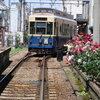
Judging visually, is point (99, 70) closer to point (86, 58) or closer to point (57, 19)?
point (86, 58)

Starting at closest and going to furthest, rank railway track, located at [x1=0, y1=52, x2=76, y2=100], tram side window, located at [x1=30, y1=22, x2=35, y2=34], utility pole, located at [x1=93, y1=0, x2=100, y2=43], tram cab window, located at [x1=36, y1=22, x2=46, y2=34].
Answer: railway track, located at [x1=0, y1=52, x2=76, y2=100] < utility pole, located at [x1=93, y1=0, x2=100, y2=43] < tram cab window, located at [x1=36, y1=22, x2=46, y2=34] < tram side window, located at [x1=30, y1=22, x2=35, y2=34]

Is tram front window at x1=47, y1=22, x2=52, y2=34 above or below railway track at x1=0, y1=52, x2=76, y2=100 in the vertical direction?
above

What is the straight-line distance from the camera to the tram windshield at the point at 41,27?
17.5 metres

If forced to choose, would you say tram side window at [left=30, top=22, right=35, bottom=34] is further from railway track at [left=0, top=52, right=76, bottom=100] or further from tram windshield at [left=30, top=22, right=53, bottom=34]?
railway track at [left=0, top=52, right=76, bottom=100]

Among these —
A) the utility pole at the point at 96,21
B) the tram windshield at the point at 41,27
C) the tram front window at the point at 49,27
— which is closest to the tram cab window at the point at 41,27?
the tram windshield at the point at 41,27

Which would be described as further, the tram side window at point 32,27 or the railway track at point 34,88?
the tram side window at point 32,27

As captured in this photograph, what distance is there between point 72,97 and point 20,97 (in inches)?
55.4

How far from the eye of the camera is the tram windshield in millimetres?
17453

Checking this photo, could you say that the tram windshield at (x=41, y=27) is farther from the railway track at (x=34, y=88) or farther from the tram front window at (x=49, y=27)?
the railway track at (x=34, y=88)

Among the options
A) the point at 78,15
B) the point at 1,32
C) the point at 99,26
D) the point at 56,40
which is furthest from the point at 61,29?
the point at 78,15

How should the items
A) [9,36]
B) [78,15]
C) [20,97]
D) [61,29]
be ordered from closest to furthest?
[20,97]
[61,29]
[9,36]
[78,15]

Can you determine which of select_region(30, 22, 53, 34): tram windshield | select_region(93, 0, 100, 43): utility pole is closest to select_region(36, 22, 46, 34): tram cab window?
select_region(30, 22, 53, 34): tram windshield

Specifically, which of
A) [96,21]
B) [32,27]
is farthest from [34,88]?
[32,27]

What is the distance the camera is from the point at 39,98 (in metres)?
6.89
